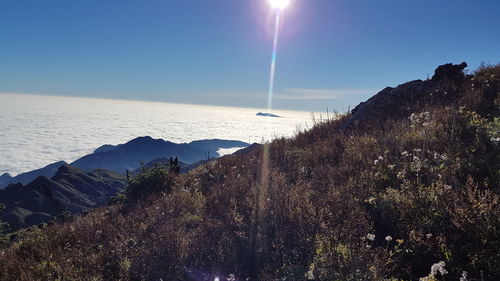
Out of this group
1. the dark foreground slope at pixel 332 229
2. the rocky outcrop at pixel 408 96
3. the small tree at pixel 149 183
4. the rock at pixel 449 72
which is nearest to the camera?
the dark foreground slope at pixel 332 229

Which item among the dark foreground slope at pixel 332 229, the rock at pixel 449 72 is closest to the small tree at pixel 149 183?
the dark foreground slope at pixel 332 229

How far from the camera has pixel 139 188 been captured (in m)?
11.1

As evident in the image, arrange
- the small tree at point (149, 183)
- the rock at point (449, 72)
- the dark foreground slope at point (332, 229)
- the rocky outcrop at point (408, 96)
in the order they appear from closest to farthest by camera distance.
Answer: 1. the dark foreground slope at point (332, 229)
2. the small tree at point (149, 183)
3. the rocky outcrop at point (408, 96)
4. the rock at point (449, 72)

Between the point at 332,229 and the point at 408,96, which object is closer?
the point at 332,229

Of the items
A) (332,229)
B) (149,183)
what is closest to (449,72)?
(332,229)

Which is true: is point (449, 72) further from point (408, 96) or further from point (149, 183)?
point (149, 183)

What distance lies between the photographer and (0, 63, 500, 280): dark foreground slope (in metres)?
3.46

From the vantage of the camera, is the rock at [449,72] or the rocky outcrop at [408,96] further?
the rock at [449,72]

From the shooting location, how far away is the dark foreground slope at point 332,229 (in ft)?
11.4

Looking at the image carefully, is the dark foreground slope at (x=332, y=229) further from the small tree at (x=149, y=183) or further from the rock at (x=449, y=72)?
the rock at (x=449, y=72)

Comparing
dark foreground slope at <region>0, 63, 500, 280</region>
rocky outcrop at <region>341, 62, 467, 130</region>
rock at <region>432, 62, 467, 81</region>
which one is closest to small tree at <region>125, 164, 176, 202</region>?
dark foreground slope at <region>0, 63, 500, 280</region>

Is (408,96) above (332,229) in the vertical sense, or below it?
above

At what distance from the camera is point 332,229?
4.26 m

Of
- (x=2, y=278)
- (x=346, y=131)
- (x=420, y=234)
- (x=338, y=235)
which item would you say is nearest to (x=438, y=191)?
(x=420, y=234)
